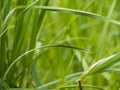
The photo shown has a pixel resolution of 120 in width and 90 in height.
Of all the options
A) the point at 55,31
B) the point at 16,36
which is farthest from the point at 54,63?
the point at 16,36

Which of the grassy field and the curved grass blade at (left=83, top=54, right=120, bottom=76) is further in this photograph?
the grassy field

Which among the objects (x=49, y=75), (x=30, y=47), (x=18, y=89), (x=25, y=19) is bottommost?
(x=49, y=75)

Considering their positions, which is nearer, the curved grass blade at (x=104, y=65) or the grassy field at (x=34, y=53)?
the curved grass blade at (x=104, y=65)

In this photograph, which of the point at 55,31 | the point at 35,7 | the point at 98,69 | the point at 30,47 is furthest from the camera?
the point at 55,31

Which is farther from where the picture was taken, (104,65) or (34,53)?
(34,53)

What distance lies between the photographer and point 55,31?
7.09 ft

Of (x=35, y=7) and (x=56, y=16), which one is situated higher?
(x=35, y=7)

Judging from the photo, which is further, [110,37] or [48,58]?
[110,37]

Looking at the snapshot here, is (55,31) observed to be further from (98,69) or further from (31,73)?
(98,69)

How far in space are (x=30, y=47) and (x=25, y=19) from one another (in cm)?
11

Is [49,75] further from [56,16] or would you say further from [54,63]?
[56,16]

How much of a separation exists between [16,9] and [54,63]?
59 centimetres

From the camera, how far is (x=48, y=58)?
6.47 ft

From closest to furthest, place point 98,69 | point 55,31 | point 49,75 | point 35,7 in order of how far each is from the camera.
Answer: point 98,69 → point 35,7 → point 49,75 → point 55,31
